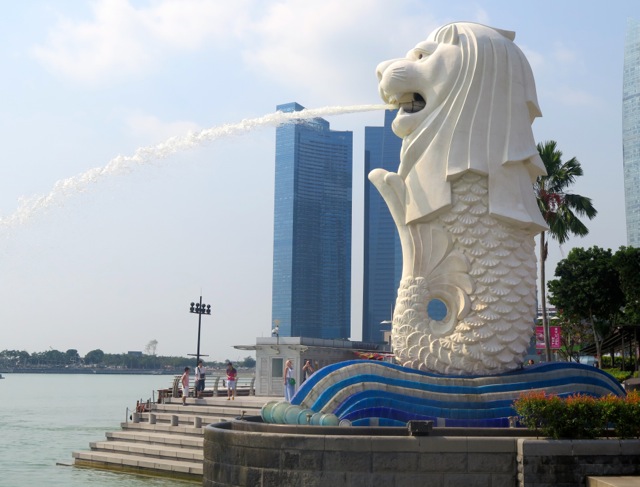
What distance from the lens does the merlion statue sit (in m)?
14.3

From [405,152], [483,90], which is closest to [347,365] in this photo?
[405,152]

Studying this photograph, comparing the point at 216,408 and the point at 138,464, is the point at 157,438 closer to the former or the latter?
the point at 138,464

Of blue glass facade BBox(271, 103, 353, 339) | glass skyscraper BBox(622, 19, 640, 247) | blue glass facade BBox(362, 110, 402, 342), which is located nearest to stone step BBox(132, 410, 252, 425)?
blue glass facade BBox(271, 103, 353, 339)

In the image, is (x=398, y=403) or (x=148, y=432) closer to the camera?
(x=398, y=403)

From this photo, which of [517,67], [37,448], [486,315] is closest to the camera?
[486,315]

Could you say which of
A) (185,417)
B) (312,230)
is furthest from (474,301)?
(312,230)

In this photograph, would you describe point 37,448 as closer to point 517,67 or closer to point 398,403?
point 398,403

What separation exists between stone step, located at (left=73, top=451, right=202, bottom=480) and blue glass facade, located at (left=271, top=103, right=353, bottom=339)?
76.4 m

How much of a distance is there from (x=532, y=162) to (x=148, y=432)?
38.4ft

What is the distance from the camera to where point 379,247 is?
126 metres

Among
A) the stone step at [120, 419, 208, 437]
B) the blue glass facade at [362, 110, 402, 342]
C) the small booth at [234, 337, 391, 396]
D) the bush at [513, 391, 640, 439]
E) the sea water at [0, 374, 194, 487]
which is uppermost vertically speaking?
the blue glass facade at [362, 110, 402, 342]

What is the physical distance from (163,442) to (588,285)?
19.3 m

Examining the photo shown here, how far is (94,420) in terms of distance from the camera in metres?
40.3

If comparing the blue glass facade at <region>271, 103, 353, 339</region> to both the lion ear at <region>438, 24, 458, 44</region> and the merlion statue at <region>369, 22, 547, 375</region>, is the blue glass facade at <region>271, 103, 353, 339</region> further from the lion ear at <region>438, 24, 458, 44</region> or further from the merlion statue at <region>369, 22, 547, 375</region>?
the merlion statue at <region>369, 22, 547, 375</region>
